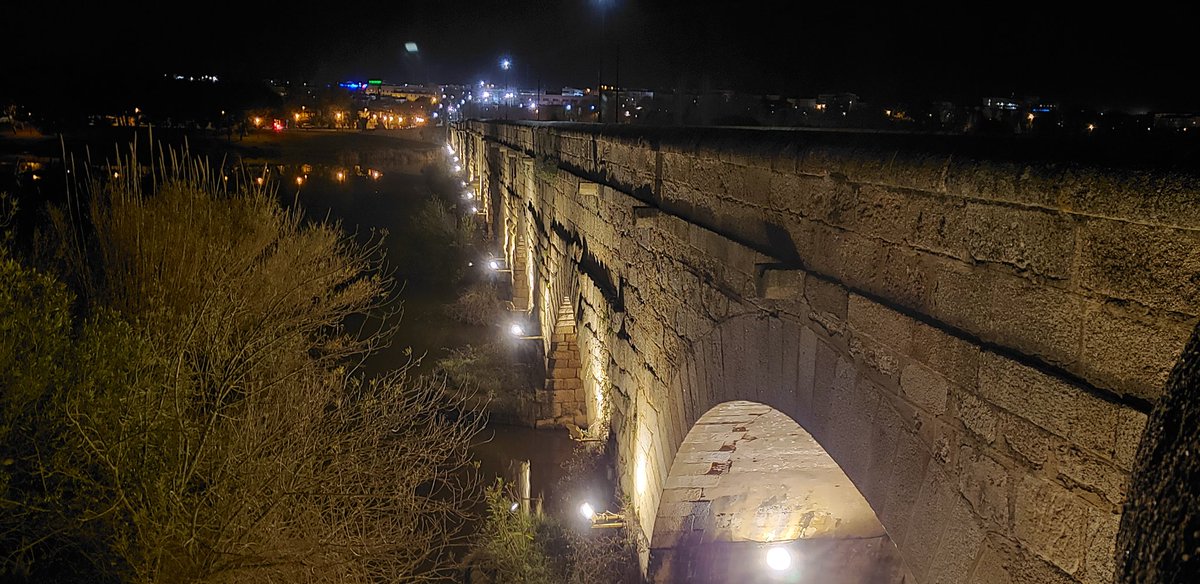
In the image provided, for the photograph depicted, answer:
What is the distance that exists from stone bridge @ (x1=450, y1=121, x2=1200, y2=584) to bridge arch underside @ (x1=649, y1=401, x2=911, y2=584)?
0.03 meters

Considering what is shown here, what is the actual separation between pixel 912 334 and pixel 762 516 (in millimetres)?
3507

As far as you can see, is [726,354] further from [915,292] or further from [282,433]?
[282,433]

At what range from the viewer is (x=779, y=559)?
573 cm

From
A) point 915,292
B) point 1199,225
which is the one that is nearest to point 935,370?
point 915,292

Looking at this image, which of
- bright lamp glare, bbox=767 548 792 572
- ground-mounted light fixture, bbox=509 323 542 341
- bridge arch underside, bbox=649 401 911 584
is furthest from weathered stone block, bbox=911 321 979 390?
ground-mounted light fixture, bbox=509 323 542 341

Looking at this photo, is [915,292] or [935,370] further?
[915,292]

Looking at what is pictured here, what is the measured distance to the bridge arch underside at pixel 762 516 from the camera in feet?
16.3

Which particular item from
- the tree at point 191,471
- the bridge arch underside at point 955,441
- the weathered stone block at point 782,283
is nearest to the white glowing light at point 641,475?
the tree at point 191,471

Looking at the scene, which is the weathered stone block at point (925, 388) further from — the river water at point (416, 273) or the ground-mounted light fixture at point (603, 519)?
the river water at point (416, 273)

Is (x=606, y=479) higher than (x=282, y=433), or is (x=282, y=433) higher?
(x=282, y=433)

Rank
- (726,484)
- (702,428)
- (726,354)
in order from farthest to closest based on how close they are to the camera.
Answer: (726,484), (702,428), (726,354)

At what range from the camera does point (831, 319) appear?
2.95m

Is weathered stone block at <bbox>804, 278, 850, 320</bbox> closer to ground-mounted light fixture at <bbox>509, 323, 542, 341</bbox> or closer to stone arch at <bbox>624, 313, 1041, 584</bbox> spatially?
stone arch at <bbox>624, 313, 1041, 584</bbox>

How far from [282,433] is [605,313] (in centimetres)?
268
